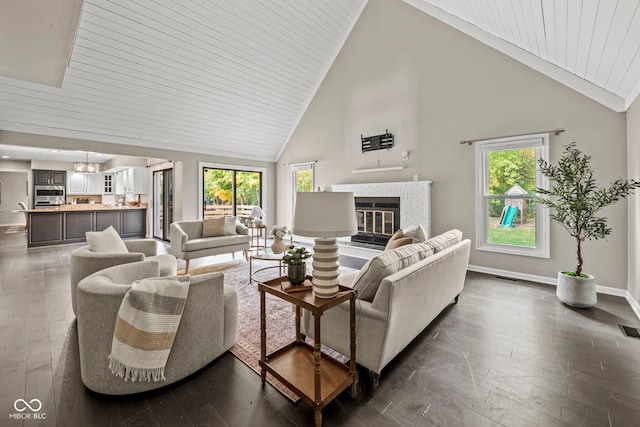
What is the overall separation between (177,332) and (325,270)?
1063 millimetres

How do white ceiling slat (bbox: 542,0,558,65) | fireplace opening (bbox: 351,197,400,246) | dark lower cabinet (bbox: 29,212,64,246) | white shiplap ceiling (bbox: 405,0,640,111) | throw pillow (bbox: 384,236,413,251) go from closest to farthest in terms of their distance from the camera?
1. white shiplap ceiling (bbox: 405,0,640,111)
2. white ceiling slat (bbox: 542,0,558,65)
3. throw pillow (bbox: 384,236,413,251)
4. fireplace opening (bbox: 351,197,400,246)
5. dark lower cabinet (bbox: 29,212,64,246)

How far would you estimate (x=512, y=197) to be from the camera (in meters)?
4.13

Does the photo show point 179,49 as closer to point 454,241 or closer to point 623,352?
point 454,241

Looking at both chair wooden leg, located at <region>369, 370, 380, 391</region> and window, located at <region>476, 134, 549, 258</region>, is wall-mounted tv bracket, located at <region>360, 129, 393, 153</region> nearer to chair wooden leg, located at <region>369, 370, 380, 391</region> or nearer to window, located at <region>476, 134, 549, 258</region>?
window, located at <region>476, 134, 549, 258</region>

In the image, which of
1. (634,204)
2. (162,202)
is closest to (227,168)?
(162,202)

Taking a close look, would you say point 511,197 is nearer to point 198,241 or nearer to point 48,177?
point 198,241

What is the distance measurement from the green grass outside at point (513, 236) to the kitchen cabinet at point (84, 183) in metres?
12.7

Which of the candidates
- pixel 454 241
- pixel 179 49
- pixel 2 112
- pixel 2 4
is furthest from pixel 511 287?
Answer: pixel 2 112

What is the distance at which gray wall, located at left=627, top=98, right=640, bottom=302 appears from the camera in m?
2.88

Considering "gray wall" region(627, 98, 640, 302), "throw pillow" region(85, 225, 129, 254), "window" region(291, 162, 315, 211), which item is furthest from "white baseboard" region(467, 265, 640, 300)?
"throw pillow" region(85, 225, 129, 254)

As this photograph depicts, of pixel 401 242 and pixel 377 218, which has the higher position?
pixel 377 218

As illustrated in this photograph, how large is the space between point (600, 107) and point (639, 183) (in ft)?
4.51

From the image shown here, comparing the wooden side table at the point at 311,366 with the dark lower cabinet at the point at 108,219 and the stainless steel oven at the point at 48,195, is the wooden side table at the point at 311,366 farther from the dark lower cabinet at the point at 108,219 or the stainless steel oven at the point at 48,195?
the stainless steel oven at the point at 48,195

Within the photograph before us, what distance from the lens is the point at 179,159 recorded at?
643 centimetres
